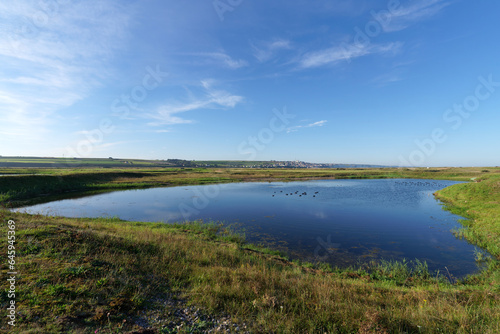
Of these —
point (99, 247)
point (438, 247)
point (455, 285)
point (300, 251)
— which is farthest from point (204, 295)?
point (438, 247)

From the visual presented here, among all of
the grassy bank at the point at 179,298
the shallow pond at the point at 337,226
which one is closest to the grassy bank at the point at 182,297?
the grassy bank at the point at 179,298

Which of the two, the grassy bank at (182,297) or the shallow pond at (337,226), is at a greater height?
the grassy bank at (182,297)

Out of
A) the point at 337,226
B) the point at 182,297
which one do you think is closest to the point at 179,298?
the point at 182,297

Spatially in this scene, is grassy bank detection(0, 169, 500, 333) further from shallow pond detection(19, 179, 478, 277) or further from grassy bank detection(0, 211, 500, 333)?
shallow pond detection(19, 179, 478, 277)

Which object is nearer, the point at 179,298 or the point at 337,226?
the point at 179,298

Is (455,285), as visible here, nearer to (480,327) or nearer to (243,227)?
(480,327)

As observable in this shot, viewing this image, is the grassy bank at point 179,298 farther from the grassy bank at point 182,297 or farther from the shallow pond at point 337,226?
the shallow pond at point 337,226

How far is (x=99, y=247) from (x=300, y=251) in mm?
13757

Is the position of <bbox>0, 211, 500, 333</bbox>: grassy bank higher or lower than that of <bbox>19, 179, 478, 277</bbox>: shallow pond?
higher

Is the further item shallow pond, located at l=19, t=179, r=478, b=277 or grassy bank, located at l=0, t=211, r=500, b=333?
shallow pond, located at l=19, t=179, r=478, b=277

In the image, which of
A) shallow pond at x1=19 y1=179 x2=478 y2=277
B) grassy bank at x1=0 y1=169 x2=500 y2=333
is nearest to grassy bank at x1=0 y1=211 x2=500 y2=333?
grassy bank at x1=0 y1=169 x2=500 y2=333

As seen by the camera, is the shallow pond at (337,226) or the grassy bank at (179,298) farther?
the shallow pond at (337,226)

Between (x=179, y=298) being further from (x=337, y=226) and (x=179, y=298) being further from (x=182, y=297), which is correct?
(x=337, y=226)

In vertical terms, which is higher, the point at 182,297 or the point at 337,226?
the point at 182,297
